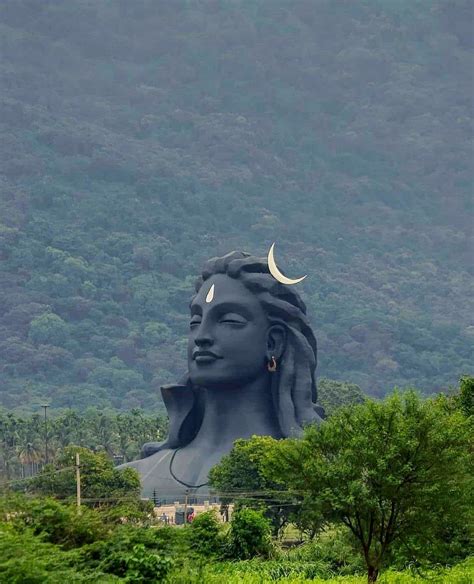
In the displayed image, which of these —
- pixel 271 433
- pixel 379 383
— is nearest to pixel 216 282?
pixel 271 433

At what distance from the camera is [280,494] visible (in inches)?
1837

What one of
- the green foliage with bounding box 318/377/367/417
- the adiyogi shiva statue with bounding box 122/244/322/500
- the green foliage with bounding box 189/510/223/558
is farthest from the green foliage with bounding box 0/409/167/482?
the green foliage with bounding box 189/510/223/558

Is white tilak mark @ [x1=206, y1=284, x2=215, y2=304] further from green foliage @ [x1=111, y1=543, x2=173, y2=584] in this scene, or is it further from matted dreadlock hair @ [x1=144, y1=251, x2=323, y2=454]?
green foliage @ [x1=111, y1=543, x2=173, y2=584]

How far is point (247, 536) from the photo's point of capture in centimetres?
4059

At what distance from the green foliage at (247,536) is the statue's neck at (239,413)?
2218 centimetres

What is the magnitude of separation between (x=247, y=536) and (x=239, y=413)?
22946mm

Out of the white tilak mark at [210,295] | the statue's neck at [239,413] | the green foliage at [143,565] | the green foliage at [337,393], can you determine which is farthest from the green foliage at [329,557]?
the green foliage at [337,393]

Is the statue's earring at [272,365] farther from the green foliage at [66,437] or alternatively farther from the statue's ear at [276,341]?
the green foliage at [66,437]

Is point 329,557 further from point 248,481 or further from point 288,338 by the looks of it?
point 288,338

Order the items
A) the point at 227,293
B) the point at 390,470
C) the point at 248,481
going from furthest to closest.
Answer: the point at 227,293
the point at 248,481
the point at 390,470

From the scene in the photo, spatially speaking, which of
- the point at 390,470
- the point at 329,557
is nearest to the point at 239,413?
the point at 329,557

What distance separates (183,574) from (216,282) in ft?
124

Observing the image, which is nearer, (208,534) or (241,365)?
(208,534)

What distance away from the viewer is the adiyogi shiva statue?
6172 cm
